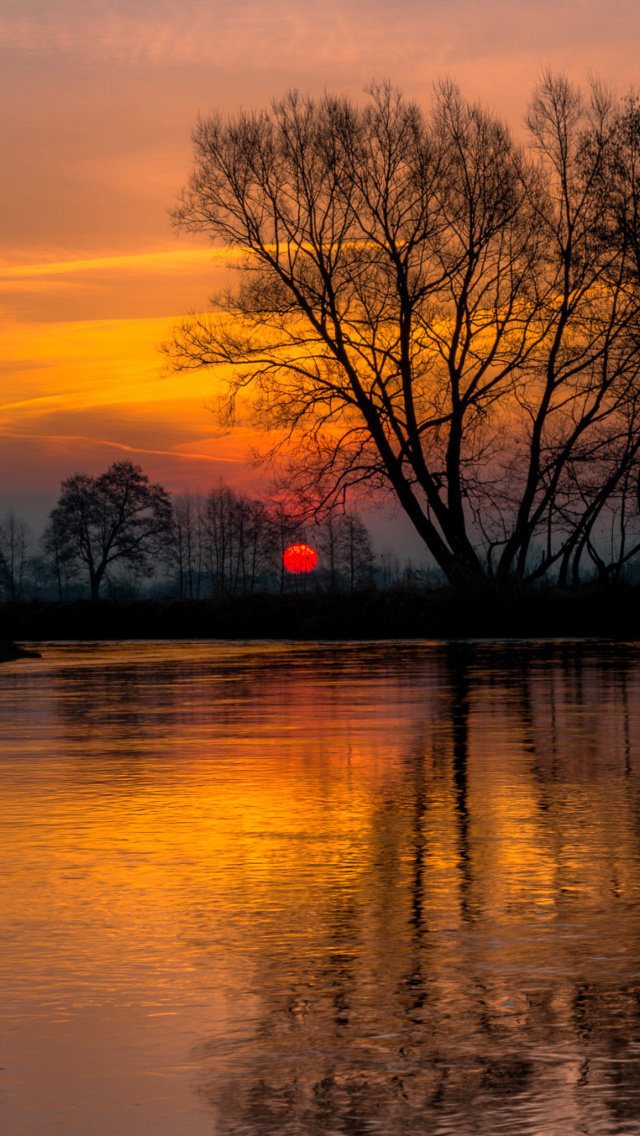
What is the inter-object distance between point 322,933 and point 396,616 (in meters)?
40.4

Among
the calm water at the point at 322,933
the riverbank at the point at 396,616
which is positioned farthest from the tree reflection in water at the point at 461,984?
the riverbank at the point at 396,616

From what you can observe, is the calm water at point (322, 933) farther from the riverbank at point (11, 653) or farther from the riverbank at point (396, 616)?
the riverbank at point (396, 616)

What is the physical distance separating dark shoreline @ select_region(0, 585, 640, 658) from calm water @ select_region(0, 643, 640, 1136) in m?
26.7

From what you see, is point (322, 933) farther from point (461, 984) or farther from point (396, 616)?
point (396, 616)

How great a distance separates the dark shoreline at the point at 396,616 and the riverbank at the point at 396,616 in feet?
0.09

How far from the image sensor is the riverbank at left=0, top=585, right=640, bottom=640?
4519cm

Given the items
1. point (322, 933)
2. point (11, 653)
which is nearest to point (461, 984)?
point (322, 933)

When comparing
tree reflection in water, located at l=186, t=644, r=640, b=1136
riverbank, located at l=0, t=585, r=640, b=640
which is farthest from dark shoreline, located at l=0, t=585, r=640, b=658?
tree reflection in water, located at l=186, t=644, r=640, b=1136

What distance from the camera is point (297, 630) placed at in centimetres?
5034

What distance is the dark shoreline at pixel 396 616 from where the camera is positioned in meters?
45.2

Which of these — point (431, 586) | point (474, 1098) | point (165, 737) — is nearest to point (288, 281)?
point (431, 586)

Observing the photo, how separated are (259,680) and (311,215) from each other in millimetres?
23129

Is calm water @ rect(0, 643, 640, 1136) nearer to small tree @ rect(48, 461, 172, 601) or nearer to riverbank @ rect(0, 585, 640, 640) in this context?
riverbank @ rect(0, 585, 640, 640)

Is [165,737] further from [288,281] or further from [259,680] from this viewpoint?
[288,281]
